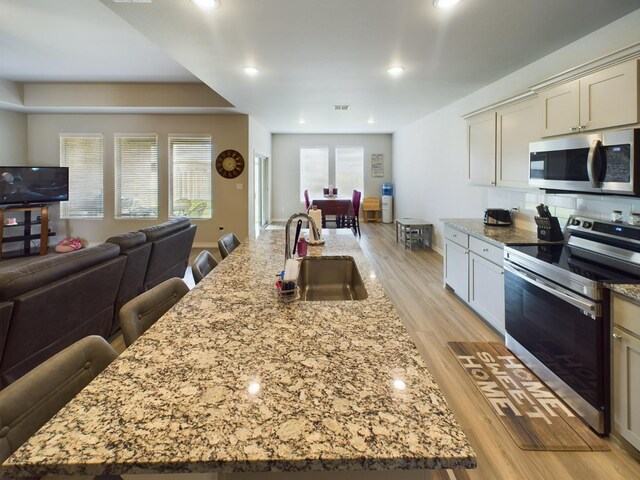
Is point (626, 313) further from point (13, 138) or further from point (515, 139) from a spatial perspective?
point (13, 138)

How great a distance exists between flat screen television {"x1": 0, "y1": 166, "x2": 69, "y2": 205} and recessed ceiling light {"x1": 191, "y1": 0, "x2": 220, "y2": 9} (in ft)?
19.4

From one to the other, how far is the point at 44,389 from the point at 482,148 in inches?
161

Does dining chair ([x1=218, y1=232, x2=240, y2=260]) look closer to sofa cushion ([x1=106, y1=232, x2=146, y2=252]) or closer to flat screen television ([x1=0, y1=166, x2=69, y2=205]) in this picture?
sofa cushion ([x1=106, y1=232, x2=146, y2=252])

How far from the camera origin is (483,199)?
4.56m

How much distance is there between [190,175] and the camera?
7.21 metres

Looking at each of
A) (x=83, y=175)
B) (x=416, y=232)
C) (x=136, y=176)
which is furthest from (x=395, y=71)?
(x=83, y=175)

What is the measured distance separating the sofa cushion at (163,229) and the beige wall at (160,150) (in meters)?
2.81

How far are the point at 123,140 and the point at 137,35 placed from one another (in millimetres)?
3516

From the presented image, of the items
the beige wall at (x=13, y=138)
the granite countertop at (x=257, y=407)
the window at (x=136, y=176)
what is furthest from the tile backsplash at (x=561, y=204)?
the beige wall at (x=13, y=138)

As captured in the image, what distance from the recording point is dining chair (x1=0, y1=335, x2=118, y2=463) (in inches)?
32.3

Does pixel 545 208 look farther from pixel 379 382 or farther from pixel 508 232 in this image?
pixel 379 382

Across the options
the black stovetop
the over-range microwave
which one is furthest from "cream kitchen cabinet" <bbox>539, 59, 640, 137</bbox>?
the black stovetop

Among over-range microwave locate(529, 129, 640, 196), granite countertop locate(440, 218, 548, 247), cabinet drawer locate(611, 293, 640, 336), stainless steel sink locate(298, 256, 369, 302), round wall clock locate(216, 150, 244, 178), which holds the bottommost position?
cabinet drawer locate(611, 293, 640, 336)

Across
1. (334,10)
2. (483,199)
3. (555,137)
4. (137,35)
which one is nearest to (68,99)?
(137,35)
